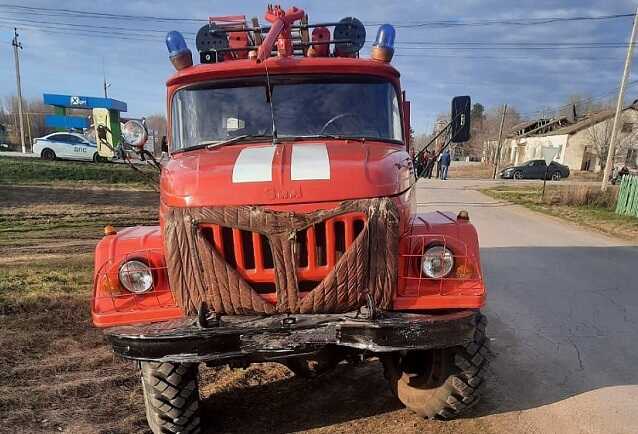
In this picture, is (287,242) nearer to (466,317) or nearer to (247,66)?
(466,317)

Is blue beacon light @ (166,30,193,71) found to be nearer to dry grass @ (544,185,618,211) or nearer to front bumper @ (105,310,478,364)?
front bumper @ (105,310,478,364)

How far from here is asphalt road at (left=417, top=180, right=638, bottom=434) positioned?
3.79m

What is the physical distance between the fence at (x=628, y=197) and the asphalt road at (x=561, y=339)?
6.11m

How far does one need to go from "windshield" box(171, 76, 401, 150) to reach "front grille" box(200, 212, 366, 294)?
1309mm

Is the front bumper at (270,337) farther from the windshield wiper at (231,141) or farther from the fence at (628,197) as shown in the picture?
the fence at (628,197)

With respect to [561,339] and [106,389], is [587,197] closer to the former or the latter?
[561,339]

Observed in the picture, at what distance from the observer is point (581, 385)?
4.25m

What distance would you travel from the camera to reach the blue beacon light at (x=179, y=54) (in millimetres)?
4577

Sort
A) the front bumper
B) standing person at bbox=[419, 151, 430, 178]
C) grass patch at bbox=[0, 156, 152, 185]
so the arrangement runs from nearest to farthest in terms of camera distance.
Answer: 1. the front bumper
2. standing person at bbox=[419, 151, 430, 178]
3. grass patch at bbox=[0, 156, 152, 185]

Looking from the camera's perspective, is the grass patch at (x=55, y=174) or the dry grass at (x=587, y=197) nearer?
the dry grass at (x=587, y=197)

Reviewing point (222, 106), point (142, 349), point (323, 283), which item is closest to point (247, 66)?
point (222, 106)

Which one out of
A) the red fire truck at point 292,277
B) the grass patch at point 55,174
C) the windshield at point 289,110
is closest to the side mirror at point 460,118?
the windshield at point 289,110

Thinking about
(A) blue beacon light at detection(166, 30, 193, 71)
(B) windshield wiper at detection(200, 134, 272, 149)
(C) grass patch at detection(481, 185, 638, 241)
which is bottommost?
(C) grass patch at detection(481, 185, 638, 241)

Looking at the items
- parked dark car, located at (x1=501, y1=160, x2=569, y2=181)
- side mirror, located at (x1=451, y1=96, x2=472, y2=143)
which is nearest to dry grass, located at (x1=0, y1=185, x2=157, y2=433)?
side mirror, located at (x1=451, y1=96, x2=472, y2=143)
